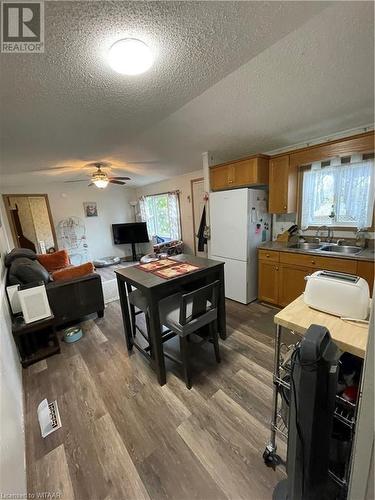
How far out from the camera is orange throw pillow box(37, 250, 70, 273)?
12.6ft

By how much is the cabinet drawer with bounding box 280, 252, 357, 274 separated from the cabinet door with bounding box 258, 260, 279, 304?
203 mm

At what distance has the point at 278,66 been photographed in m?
1.42

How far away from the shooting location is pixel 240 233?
9.43 feet

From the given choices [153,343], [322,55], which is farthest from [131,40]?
[153,343]

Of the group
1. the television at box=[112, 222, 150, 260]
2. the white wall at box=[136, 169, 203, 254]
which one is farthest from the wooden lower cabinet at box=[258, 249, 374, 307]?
the television at box=[112, 222, 150, 260]

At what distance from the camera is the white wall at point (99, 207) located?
525cm

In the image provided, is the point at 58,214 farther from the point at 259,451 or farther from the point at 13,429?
the point at 259,451

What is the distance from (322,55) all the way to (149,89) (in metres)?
1.20

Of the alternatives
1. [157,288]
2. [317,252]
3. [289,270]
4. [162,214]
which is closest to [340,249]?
[317,252]

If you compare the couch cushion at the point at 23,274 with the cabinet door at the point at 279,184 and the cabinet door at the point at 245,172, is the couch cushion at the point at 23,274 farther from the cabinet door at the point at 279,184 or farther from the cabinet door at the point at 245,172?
the cabinet door at the point at 279,184

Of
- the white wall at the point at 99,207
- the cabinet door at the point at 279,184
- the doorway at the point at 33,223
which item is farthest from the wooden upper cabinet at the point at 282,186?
the doorway at the point at 33,223

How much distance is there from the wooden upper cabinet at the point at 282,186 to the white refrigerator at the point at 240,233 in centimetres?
16

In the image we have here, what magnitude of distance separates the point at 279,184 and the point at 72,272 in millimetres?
3037

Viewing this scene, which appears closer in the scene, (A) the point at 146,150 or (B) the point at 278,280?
(B) the point at 278,280
